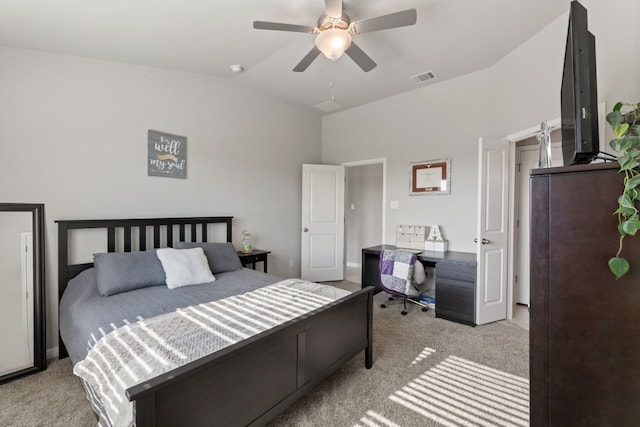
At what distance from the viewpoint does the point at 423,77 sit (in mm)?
3715

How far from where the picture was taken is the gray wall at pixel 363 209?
20.4 feet

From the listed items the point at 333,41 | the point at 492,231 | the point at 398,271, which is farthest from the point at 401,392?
the point at 333,41

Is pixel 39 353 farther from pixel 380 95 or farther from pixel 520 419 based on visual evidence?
pixel 380 95

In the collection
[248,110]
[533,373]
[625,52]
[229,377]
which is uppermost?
[248,110]

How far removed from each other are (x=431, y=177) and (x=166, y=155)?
3395mm

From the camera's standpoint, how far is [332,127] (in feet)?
17.3

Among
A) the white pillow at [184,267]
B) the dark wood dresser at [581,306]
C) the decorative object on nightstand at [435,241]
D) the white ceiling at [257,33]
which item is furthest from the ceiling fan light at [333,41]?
the decorative object on nightstand at [435,241]

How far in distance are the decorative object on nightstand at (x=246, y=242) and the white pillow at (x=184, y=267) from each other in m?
1.02

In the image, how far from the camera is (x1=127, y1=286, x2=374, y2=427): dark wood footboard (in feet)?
3.75

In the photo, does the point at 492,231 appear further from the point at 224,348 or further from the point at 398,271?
the point at 224,348

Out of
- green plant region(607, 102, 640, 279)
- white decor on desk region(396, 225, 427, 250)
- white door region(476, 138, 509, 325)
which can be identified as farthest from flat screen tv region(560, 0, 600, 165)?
white decor on desk region(396, 225, 427, 250)

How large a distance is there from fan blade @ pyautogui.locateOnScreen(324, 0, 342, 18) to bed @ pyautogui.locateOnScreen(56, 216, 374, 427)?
2052mm

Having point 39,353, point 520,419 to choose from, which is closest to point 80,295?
point 39,353

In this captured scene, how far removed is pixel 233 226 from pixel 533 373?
3607mm
